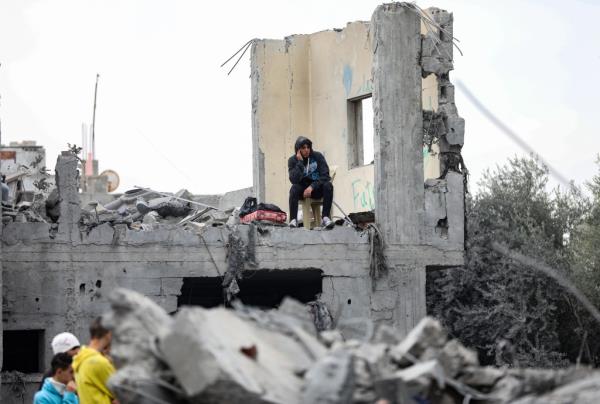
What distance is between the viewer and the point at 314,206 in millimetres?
20016

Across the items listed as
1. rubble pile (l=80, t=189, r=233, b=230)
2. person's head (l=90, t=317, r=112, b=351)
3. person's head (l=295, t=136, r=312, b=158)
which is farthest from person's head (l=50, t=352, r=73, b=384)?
person's head (l=295, t=136, r=312, b=158)

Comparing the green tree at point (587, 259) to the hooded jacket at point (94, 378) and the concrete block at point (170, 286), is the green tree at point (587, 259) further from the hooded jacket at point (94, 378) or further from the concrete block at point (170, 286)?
the hooded jacket at point (94, 378)

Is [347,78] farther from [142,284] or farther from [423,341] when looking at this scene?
[423,341]

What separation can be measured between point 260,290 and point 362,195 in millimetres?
2278

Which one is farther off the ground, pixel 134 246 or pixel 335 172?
pixel 335 172

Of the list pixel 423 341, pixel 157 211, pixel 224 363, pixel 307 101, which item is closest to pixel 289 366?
pixel 224 363

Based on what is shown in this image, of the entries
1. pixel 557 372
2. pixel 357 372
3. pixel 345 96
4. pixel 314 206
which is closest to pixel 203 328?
pixel 357 372

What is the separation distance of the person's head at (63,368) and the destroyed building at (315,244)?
7533 mm

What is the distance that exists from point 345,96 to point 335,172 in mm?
1273

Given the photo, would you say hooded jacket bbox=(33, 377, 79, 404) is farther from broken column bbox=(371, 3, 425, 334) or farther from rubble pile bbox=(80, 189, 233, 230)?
broken column bbox=(371, 3, 425, 334)

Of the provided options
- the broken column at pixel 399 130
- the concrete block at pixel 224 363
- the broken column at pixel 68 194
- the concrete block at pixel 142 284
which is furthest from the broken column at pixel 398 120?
the concrete block at pixel 224 363

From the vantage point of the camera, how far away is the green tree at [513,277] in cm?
2922

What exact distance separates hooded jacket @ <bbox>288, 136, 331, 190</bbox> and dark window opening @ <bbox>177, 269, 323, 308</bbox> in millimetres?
1891

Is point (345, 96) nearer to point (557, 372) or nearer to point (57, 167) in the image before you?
point (57, 167)
